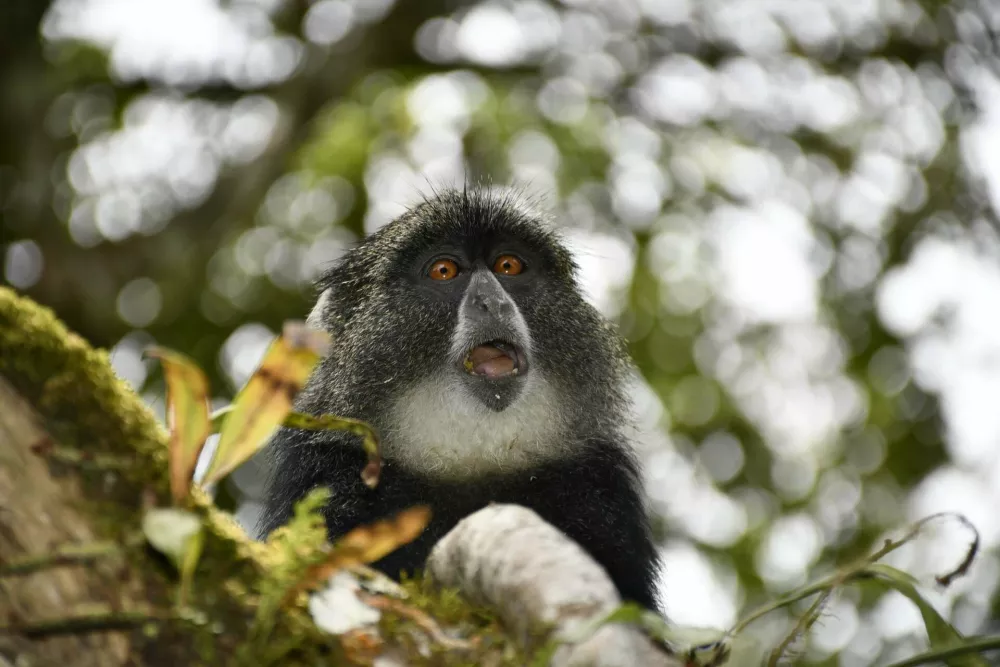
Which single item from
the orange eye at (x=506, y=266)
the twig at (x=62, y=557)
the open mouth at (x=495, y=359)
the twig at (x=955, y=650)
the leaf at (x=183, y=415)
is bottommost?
the open mouth at (x=495, y=359)

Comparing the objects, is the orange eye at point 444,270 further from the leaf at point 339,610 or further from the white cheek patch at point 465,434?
the leaf at point 339,610

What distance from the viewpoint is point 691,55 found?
8.12 m

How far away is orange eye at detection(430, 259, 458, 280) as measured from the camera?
4.05 m

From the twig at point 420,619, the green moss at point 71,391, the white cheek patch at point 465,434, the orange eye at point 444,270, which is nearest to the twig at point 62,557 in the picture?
the green moss at point 71,391

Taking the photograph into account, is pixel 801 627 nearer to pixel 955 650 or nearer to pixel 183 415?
pixel 955 650

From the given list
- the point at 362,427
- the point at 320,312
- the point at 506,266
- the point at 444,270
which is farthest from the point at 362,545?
the point at 320,312

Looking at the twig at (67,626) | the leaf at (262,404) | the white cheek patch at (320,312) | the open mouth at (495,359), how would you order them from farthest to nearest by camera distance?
the white cheek patch at (320,312), the open mouth at (495,359), the leaf at (262,404), the twig at (67,626)

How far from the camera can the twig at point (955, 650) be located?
1.58m

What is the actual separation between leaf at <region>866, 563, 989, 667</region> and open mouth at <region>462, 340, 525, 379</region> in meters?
2.04

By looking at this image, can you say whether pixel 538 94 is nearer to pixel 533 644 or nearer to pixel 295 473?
pixel 295 473

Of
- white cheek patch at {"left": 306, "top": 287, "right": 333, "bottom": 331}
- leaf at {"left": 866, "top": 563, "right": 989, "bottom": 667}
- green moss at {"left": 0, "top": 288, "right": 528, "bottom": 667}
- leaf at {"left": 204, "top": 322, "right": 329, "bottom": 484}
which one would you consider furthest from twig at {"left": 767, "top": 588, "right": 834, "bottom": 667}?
white cheek patch at {"left": 306, "top": 287, "right": 333, "bottom": 331}

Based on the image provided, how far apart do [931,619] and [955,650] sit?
0.13m

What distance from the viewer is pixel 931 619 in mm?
1710

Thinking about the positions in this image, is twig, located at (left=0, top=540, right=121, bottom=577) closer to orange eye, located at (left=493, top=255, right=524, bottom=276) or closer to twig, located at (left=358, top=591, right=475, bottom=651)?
twig, located at (left=358, top=591, right=475, bottom=651)
